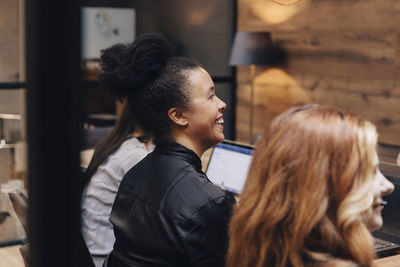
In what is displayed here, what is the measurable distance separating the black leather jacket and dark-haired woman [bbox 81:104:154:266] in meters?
0.47

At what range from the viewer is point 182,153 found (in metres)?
1.57

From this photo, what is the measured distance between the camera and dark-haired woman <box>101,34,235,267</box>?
1377 mm

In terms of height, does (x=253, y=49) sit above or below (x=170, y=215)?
above

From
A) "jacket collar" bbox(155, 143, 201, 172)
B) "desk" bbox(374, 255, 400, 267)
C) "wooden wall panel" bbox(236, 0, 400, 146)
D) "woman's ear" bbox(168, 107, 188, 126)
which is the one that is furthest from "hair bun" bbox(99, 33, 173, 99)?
"wooden wall panel" bbox(236, 0, 400, 146)

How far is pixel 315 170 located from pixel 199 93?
77 centimetres

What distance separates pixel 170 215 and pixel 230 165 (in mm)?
967

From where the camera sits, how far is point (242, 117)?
17.0 ft

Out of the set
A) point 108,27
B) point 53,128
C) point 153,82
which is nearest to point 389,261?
point 153,82

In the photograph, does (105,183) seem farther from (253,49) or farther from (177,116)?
(253,49)

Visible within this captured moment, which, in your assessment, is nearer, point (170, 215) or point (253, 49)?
point (170, 215)

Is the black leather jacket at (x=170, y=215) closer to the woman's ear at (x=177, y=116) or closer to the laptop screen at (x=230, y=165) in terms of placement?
the woman's ear at (x=177, y=116)

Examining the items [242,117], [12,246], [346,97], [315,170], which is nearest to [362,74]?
[346,97]

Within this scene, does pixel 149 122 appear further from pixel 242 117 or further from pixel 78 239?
pixel 242 117

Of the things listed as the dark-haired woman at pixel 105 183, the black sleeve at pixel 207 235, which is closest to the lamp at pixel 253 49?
the dark-haired woman at pixel 105 183
